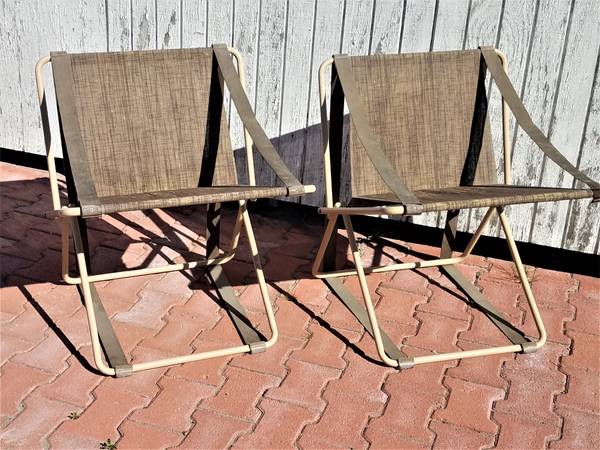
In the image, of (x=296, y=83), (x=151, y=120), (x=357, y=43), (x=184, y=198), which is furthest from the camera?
(x=296, y=83)

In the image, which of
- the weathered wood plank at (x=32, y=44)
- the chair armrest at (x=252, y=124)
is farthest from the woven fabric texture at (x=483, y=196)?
the weathered wood plank at (x=32, y=44)

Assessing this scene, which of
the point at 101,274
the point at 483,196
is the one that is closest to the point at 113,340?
the point at 101,274

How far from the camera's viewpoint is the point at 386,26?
394 cm

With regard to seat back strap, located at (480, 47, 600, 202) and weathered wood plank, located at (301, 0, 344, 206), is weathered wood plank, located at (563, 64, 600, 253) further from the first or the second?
weathered wood plank, located at (301, 0, 344, 206)

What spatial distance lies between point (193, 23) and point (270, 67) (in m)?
0.47

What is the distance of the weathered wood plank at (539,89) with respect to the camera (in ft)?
12.2

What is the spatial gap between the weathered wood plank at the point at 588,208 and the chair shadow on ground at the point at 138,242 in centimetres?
73

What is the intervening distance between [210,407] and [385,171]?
1.07 meters

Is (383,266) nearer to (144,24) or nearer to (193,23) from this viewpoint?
(193,23)

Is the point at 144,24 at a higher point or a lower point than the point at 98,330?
higher

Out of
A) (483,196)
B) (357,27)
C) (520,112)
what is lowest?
(483,196)

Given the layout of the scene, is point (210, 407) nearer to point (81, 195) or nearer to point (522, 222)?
point (81, 195)

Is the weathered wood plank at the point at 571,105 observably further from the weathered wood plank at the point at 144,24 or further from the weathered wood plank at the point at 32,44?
the weathered wood plank at the point at 32,44

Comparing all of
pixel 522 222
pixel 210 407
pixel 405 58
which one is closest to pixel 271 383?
pixel 210 407
